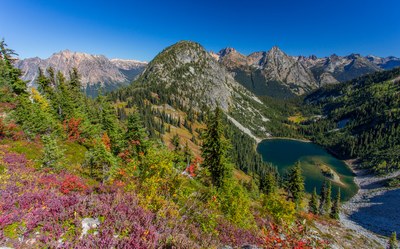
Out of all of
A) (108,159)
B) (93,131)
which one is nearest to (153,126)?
(93,131)

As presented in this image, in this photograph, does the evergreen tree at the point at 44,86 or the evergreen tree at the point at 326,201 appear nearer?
the evergreen tree at the point at 44,86

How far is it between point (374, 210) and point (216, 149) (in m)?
108

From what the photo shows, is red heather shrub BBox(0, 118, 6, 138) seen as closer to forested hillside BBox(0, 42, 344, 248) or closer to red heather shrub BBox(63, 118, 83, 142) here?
forested hillside BBox(0, 42, 344, 248)

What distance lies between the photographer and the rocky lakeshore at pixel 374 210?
80.6 meters

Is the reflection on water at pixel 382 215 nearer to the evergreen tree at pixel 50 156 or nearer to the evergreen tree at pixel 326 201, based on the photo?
the evergreen tree at pixel 326 201

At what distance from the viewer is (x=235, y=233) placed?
1597cm

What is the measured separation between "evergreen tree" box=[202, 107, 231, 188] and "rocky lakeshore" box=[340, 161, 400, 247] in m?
58.3

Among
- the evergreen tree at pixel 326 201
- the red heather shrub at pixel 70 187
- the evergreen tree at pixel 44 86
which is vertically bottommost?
the evergreen tree at pixel 326 201

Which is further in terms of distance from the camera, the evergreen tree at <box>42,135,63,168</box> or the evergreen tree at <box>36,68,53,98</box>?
the evergreen tree at <box>36,68,53,98</box>

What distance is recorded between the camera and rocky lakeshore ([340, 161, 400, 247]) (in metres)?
80.6

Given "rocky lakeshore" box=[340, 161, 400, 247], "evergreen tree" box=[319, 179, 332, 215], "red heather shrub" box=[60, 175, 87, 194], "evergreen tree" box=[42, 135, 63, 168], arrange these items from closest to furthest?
1. "red heather shrub" box=[60, 175, 87, 194]
2. "evergreen tree" box=[42, 135, 63, 168]
3. "rocky lakeshore" box=[340, 161, 400, 247]
4. "evergreen tree" box=[319, 179, 332, 215]

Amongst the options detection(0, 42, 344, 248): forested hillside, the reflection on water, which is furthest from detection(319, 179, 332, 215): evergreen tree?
detection(0, 42, 344, 248): forested hillside

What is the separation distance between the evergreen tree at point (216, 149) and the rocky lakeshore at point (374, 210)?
191ft

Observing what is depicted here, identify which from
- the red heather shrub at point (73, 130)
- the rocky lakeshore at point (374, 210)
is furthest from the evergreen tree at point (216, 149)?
the rocky lakeshore at point (374, 210)
